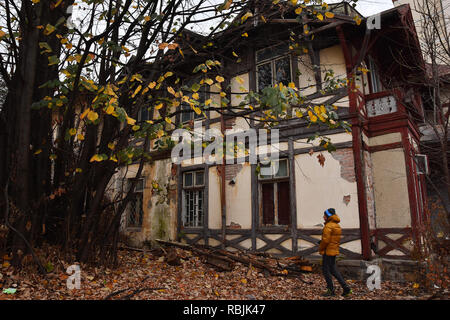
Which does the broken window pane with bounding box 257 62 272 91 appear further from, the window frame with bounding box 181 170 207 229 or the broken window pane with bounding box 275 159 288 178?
the window frame with bounding box 181 170 207 229

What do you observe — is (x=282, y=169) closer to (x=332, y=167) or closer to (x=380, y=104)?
(x=332, y=167)

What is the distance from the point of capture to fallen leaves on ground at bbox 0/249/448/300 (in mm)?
4371

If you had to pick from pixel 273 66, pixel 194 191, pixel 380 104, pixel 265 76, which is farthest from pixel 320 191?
pixel 194 191

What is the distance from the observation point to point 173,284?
5684mm

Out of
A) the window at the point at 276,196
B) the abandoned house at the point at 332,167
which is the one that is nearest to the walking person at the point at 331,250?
the abandoned house at the point at 332,167

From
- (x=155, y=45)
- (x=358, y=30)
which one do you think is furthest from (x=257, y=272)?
(x=358, y=30)

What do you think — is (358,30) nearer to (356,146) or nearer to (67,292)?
(356,146)

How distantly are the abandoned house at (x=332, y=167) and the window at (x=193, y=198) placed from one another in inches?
2.9

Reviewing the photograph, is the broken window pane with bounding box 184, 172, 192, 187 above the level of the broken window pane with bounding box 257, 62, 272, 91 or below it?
below

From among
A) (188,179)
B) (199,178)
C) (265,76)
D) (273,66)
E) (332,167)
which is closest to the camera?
(332,167)

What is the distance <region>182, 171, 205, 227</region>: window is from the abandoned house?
7 centimetres

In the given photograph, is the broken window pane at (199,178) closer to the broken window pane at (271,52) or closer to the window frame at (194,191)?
the window frame at (194,191)

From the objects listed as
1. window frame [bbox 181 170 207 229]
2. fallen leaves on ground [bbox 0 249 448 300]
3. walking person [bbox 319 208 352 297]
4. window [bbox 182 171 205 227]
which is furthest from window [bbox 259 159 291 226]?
walking person [bbox 319 208 352 297]

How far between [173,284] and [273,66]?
661 cm
